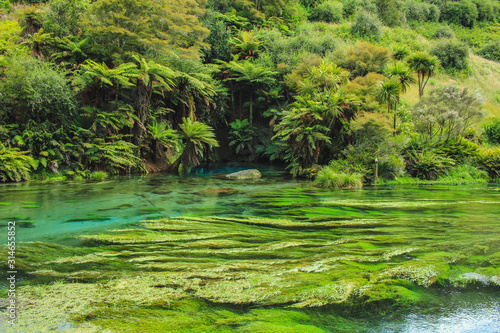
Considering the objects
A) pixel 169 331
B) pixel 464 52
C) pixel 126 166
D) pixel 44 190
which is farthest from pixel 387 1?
pixel 169 331

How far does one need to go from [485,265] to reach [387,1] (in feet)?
120

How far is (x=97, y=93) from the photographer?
13.3m

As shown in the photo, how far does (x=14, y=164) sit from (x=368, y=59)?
16435 millimetres

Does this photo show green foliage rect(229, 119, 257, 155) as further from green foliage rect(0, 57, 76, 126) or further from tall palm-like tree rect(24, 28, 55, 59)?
tall palm-like tree rect(24, 28, 55, 59)

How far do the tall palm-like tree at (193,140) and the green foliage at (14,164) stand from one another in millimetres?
5982

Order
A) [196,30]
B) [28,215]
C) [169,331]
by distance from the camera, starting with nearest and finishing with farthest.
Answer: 1. [169,331]
2. [28,215]
3. [196,30]

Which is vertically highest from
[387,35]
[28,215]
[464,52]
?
[387,35]

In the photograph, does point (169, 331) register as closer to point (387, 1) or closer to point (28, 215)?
point (28, 215)

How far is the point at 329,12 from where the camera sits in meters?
31.2

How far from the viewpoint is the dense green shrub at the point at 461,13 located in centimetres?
3819

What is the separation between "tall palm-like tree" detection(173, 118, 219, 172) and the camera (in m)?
14.2

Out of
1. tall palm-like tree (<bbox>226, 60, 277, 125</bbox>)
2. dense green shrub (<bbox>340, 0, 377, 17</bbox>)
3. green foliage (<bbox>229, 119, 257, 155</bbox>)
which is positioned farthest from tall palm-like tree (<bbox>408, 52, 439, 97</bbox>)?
dense green shrub (<bbox>340, 0, 377, 17</bbox>)

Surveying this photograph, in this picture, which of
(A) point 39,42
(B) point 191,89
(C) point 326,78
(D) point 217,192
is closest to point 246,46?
(B) point 191,89

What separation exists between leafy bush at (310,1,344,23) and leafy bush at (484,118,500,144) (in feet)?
61.0
